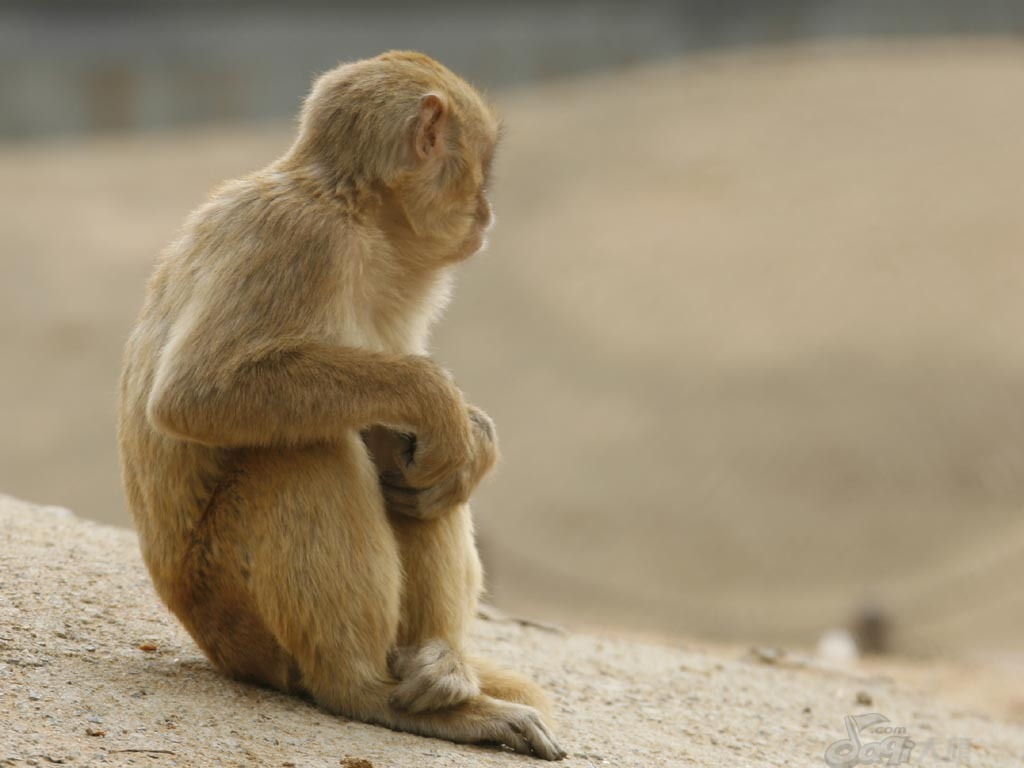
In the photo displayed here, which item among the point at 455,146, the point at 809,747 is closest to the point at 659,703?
the point at 809,747

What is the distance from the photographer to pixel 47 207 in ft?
82.5

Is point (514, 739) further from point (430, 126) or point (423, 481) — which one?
point (430, 126)

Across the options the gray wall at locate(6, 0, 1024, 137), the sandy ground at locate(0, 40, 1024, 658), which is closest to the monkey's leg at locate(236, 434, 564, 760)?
the sandy ground at locate(0, 40, 1024, 658)

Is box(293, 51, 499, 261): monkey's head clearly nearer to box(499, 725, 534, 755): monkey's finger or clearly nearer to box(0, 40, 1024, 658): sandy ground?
box(499, 725, 534, 755): monkey's finger

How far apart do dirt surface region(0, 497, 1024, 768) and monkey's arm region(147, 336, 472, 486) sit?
847mm

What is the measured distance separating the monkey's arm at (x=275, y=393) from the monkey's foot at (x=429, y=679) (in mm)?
759

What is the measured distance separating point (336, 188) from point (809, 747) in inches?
118

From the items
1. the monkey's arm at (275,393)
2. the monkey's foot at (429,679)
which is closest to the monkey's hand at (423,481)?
the monkey's arm at (275,393)

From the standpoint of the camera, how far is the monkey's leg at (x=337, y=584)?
4.24m

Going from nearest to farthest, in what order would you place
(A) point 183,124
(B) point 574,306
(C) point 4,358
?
(C) point 4,358
(B) point 574,306
(A) point 183,124

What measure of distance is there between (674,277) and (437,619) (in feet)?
60.4

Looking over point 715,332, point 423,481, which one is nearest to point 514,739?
point 423,481

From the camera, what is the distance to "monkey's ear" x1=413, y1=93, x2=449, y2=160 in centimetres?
468

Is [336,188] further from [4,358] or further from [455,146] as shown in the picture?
[4,358]
